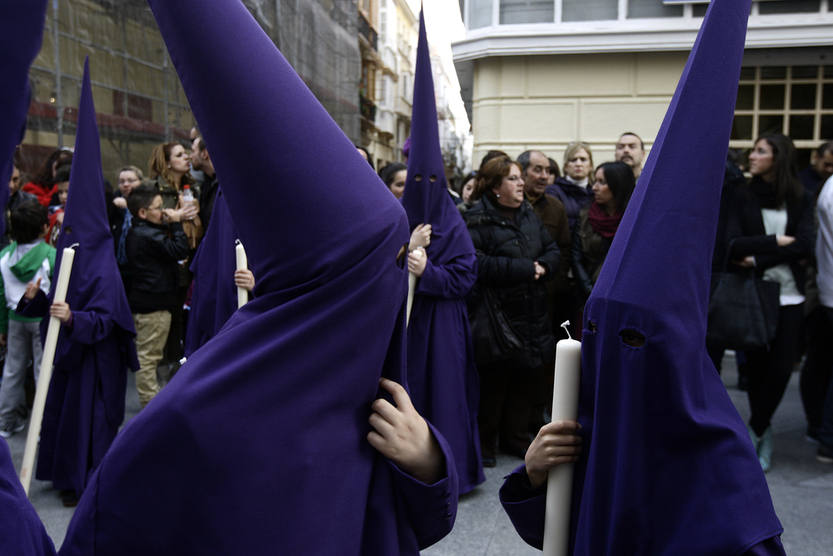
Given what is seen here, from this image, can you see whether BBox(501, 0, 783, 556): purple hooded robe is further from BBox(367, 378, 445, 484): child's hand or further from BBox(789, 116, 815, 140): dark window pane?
BBox(789, 116, 815, 140): dark window pane

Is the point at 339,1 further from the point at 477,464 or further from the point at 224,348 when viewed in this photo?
the point at 224,348

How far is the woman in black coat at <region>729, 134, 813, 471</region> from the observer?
459 cm

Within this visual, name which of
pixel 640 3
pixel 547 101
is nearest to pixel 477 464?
pixel 547 101

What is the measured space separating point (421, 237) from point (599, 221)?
1.36m

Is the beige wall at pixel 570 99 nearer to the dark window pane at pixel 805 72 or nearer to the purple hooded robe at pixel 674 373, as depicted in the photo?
the dark window pane at pixel 805 72

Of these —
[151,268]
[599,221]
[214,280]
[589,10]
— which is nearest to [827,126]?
[589,10]

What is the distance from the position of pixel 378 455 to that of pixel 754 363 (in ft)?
12.6

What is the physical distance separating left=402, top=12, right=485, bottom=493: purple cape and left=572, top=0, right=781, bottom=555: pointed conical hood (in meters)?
2.82

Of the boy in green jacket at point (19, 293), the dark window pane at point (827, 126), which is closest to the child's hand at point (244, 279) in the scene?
the boy in green jacket at point (19, 293)

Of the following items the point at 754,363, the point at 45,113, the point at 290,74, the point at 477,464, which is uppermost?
the point at 45,113

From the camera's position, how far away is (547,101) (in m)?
11.6

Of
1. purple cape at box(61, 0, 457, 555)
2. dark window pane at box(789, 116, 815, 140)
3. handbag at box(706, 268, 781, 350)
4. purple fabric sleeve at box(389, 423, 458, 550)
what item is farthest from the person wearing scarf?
dark window pane at box(789, 116, 815, 140)

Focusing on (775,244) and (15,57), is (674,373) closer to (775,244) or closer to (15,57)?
(15,57)

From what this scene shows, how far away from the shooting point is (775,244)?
15.0ft
